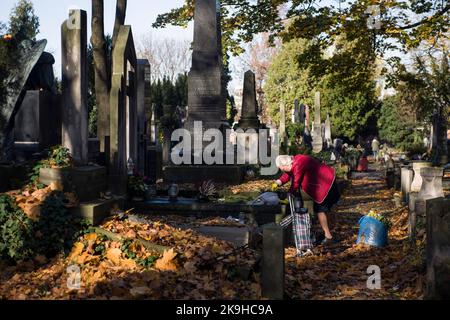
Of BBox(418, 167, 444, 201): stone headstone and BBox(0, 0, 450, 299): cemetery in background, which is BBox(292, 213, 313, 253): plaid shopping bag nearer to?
BBox(0, 0, 450, 299): cemetery in background

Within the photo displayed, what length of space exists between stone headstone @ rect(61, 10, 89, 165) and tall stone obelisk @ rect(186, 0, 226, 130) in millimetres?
7793

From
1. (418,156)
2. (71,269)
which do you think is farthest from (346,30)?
(418,156)

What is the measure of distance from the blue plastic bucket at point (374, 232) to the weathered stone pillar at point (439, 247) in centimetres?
303

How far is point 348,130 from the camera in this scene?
161 feet

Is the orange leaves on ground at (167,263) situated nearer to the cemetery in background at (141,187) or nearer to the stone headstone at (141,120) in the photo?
the cemetery in background at (141,187)

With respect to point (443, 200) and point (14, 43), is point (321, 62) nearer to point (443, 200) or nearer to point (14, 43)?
point (14, 43)

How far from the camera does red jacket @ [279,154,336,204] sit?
329 inches

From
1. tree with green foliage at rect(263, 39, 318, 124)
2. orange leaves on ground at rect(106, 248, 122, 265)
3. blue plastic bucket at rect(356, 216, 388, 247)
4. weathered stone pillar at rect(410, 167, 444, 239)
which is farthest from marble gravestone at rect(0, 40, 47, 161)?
tree with green foliage at rect(263, 39, 318, 124)

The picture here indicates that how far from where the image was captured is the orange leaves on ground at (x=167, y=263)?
5812 mm

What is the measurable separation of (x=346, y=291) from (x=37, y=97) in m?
6.68

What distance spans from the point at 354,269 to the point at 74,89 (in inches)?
191

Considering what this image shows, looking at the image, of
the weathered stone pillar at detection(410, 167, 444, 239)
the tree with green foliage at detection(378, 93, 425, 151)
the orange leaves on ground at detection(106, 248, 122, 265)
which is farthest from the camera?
the tree with green foliage at detection(378, 93, 425, 151)

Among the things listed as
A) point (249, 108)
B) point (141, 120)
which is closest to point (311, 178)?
point (141, 120)

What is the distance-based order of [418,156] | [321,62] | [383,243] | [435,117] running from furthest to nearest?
[418,156] < [435,117] < [321,62] < [383,243]
